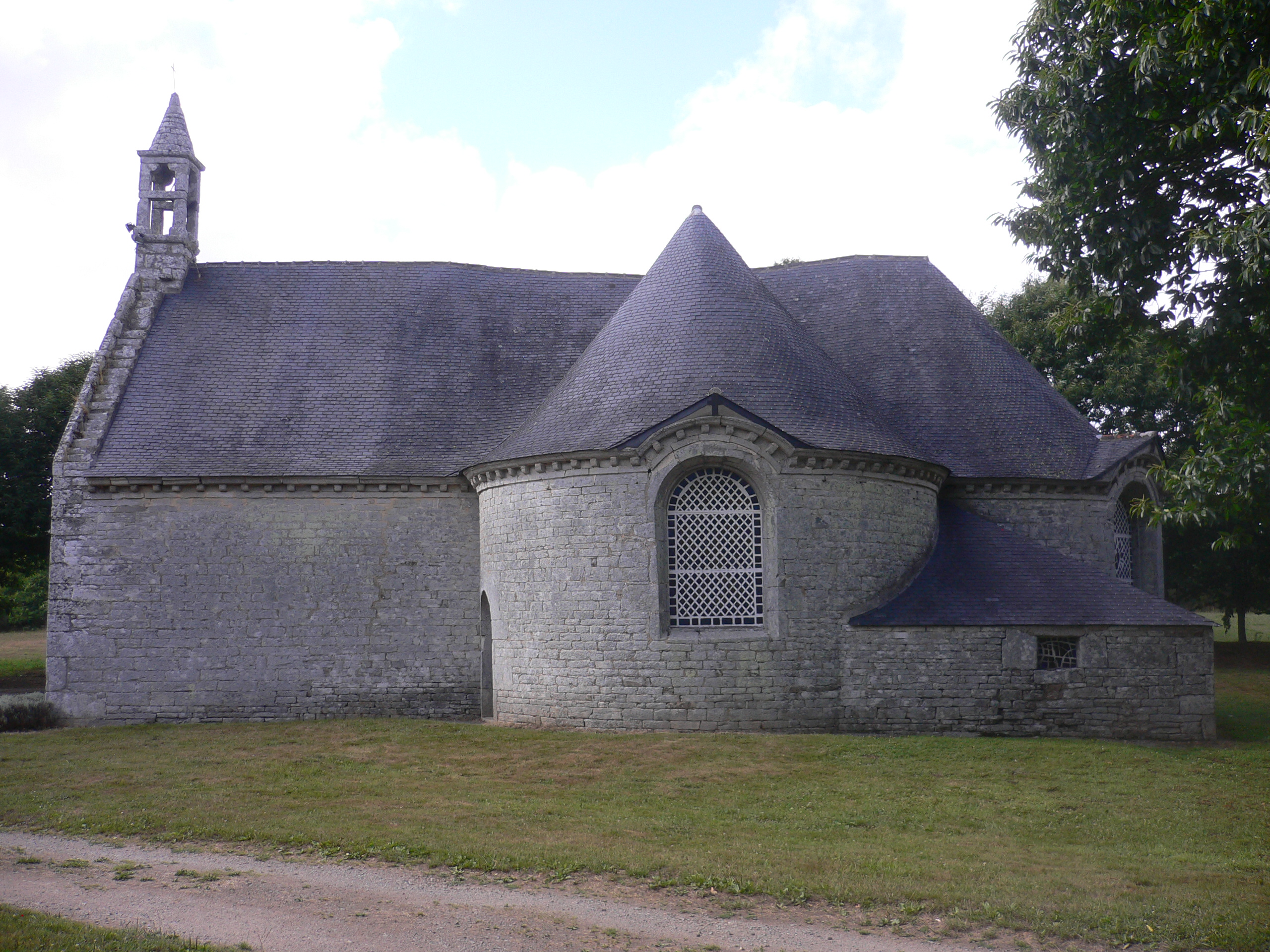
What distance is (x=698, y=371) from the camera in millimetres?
17750

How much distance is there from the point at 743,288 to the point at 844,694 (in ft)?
26.1

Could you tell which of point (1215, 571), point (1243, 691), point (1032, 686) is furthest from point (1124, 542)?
point (1215, 571)

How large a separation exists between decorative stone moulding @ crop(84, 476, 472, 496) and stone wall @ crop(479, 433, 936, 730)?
3.15m

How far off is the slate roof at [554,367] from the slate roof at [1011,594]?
2015 mm

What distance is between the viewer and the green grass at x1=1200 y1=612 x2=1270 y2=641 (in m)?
40.3

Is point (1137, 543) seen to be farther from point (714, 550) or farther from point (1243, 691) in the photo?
point (714, 550)

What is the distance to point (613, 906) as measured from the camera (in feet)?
25.5

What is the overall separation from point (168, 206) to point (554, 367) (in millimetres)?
9713

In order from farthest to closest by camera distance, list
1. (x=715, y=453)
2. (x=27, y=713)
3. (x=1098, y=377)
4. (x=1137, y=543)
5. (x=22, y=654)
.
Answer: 1. (x=22, y=654)
2. (x=1098, y=377)
3. (x=1137, y=543)
4. (x=27, y=713)
5. (x=715, y=453)

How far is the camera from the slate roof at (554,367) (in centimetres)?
1823

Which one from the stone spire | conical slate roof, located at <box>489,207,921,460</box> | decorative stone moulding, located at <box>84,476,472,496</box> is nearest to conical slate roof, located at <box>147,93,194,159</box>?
the stone spire

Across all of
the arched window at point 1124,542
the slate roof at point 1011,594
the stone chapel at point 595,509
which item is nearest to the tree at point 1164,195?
the slate roof at point 1011,594

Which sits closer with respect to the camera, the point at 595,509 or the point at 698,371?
the point at 595,509

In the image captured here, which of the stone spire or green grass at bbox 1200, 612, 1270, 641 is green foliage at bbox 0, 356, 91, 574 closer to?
the stone spire
